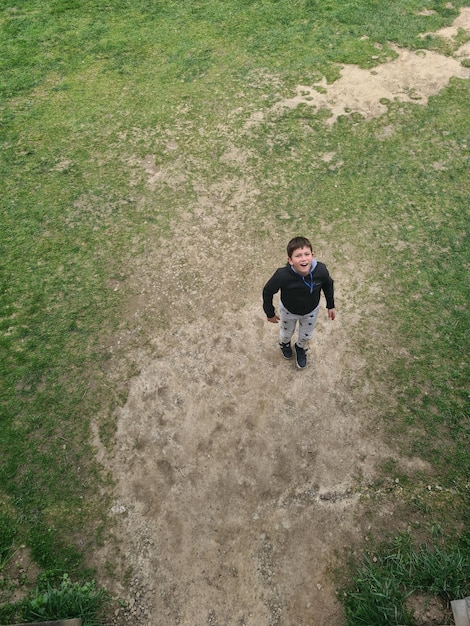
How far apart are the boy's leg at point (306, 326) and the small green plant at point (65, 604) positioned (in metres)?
2.74

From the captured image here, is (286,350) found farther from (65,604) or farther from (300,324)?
(65,604)

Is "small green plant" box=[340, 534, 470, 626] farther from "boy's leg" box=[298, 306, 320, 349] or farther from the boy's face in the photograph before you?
the boy's face

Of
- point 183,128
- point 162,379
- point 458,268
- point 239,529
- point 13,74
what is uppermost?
point 13,74

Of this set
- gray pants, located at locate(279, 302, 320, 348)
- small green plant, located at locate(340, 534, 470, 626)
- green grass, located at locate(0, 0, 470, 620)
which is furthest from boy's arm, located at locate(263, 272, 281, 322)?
small green plant, located at locate(340, 534, 470, 626)

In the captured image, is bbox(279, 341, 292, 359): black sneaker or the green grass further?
bbox(279, 341, 292, 359): black sneaker

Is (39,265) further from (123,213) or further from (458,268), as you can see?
(458,268)

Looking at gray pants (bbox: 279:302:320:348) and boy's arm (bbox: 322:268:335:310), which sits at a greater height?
boy's arm (bbox: 322:268:335:310)

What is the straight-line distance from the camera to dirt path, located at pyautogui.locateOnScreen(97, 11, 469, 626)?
137 inches

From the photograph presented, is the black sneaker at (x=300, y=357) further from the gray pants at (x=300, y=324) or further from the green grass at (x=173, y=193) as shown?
the green grass at (x=173, y=193)

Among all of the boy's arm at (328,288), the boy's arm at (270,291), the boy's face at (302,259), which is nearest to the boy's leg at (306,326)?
the boy's arm at (328,288)

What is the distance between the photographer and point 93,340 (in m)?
A: 4.89

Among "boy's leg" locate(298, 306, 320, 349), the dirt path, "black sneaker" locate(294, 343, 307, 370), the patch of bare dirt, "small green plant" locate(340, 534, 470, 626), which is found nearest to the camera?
"small green plant" locate(340, 534, 470, 626)

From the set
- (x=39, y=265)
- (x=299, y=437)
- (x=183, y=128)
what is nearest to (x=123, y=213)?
(x=39, y=265)

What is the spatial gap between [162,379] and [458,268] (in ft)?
11.8
